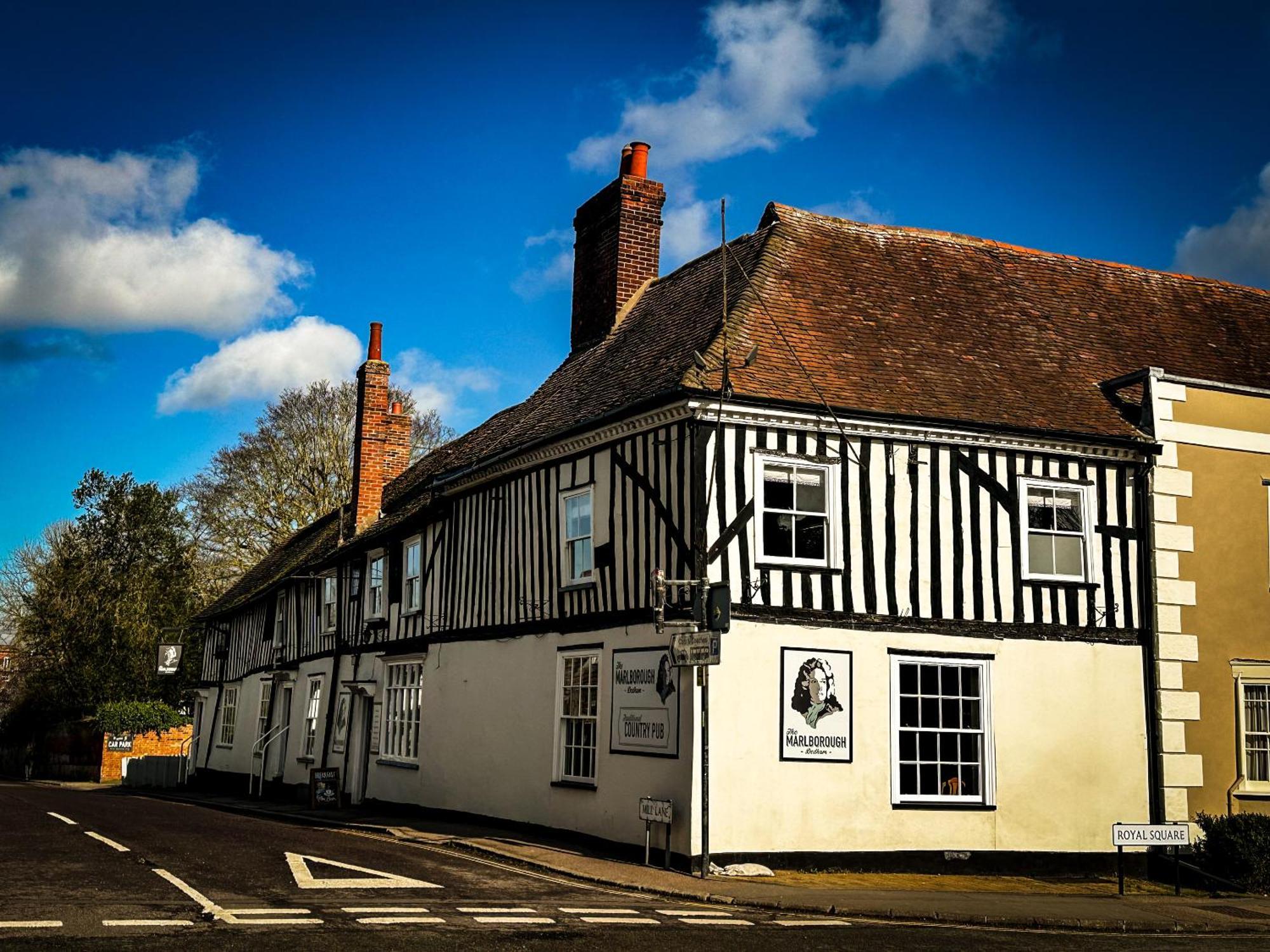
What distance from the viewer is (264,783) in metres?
32.0

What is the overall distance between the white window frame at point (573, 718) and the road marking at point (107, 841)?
228 inches

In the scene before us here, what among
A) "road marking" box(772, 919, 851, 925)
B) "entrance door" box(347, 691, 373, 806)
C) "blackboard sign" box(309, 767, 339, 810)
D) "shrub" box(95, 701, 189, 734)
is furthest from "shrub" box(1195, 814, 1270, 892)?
"shrub" box(95, 701, 189, 734)

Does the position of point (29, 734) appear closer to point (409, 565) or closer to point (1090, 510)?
point (409, 565)

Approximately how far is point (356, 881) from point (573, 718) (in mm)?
5896

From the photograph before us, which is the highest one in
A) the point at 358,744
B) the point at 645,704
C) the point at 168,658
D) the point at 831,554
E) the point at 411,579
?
the point at 411,579

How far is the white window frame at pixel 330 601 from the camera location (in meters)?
28.4

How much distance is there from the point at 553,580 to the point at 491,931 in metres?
9.06

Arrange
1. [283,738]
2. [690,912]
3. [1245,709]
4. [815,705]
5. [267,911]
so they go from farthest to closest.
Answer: [283,738]
[1245,709]
[815,705]
[690,912]
[267,911]

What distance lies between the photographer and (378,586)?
25922 mm

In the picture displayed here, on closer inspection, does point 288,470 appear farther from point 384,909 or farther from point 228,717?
point 384,909

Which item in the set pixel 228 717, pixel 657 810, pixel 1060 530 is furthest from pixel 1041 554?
pixel 228 717

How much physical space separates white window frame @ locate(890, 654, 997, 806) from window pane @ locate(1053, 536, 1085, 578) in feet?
6.14

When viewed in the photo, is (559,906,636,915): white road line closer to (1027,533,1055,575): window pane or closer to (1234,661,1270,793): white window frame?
(1027,533,1055,575): window pane

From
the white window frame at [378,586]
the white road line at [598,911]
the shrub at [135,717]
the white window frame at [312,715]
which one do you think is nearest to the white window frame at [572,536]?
the white road line at [598,911]
